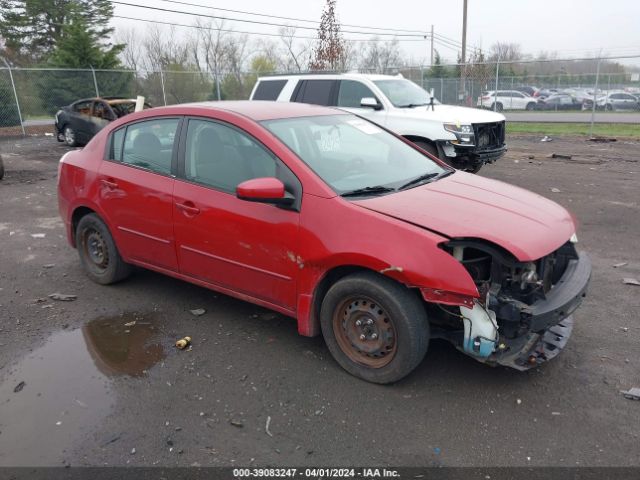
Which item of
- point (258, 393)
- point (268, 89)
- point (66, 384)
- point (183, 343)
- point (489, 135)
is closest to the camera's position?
point (258, 393)

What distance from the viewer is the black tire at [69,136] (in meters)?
16.0

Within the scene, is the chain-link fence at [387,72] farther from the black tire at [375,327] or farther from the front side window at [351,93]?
the black tire at [375,327]

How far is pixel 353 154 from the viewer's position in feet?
13.4

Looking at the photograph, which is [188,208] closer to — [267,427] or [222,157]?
[222,157]

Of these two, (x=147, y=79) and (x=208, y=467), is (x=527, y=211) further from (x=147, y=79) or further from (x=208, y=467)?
(x=147, y=79)

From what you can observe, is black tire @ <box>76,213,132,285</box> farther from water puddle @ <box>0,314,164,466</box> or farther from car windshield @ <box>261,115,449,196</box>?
car windshield @ <box>261,115,449,196</box>

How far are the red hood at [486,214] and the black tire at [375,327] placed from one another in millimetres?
465

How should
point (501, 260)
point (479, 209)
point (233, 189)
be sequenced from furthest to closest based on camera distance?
point (233, 189) → point (479, 209) → point (501, 260)

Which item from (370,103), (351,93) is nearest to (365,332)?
(370,103)

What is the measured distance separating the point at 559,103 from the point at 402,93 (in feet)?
68.8

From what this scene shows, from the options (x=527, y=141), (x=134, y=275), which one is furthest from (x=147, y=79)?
(x=134, y=275)

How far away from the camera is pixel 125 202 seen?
15.0 feet

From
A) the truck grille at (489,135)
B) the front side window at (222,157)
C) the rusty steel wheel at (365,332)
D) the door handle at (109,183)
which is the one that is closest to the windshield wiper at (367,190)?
the front side window at (222,157)

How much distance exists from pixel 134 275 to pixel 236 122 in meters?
2.29
